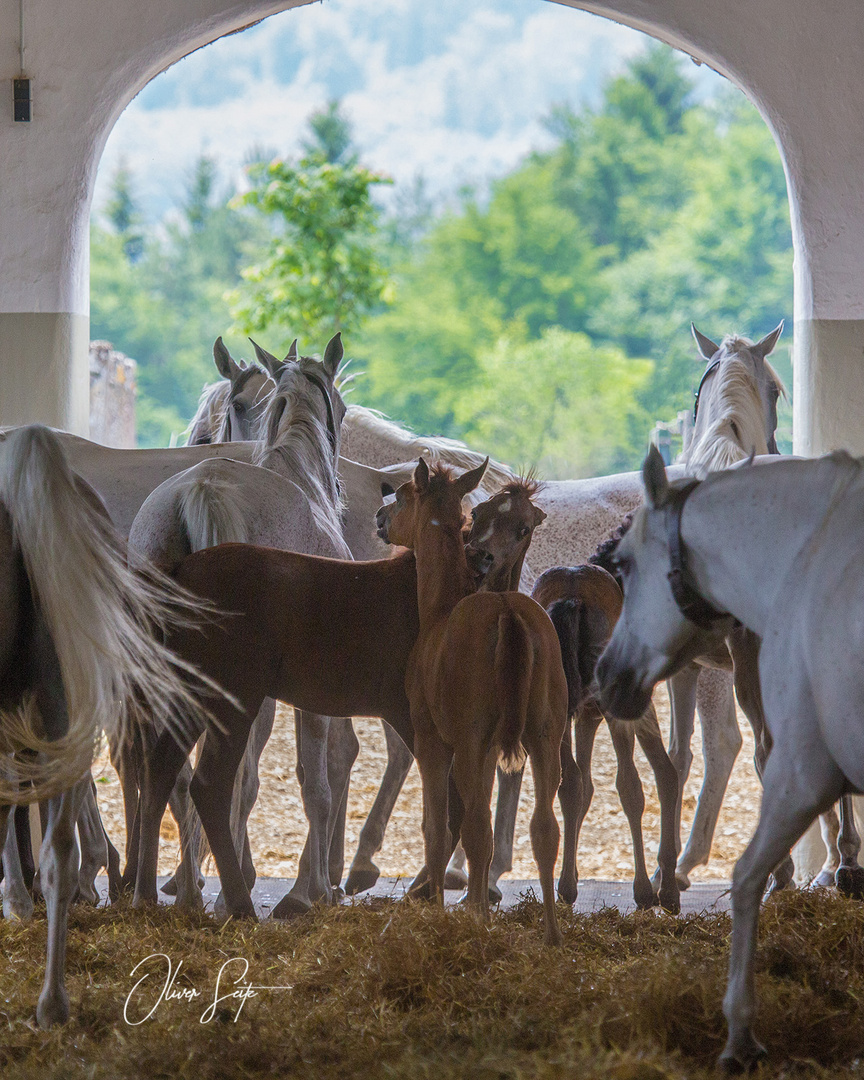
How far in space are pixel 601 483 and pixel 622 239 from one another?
26.9 meters

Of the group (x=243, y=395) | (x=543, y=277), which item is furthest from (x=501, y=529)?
(x=543, y=277)

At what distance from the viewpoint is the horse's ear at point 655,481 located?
2871mm

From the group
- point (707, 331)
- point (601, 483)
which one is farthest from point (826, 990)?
point (707, 331)

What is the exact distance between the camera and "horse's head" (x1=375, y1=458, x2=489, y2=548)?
3.82 m

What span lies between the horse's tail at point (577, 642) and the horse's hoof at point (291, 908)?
121cm

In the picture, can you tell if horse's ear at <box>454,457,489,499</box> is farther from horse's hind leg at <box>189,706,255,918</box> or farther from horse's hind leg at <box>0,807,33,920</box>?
horse's hind leg at <box>0,807,33,920</box>

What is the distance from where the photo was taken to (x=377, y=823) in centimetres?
506

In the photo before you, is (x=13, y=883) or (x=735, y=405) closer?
(x=13, y=883)

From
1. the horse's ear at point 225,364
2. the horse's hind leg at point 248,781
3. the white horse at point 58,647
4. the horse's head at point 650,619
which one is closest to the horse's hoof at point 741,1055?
the horse's head at point 650,619

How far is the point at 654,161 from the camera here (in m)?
31.8

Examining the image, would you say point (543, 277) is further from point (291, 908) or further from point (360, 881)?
point (291, 908)

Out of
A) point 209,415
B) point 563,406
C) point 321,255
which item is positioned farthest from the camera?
point 563,406

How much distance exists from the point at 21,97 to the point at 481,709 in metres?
3.92

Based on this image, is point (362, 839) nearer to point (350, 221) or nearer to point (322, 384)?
point (322, 384)
